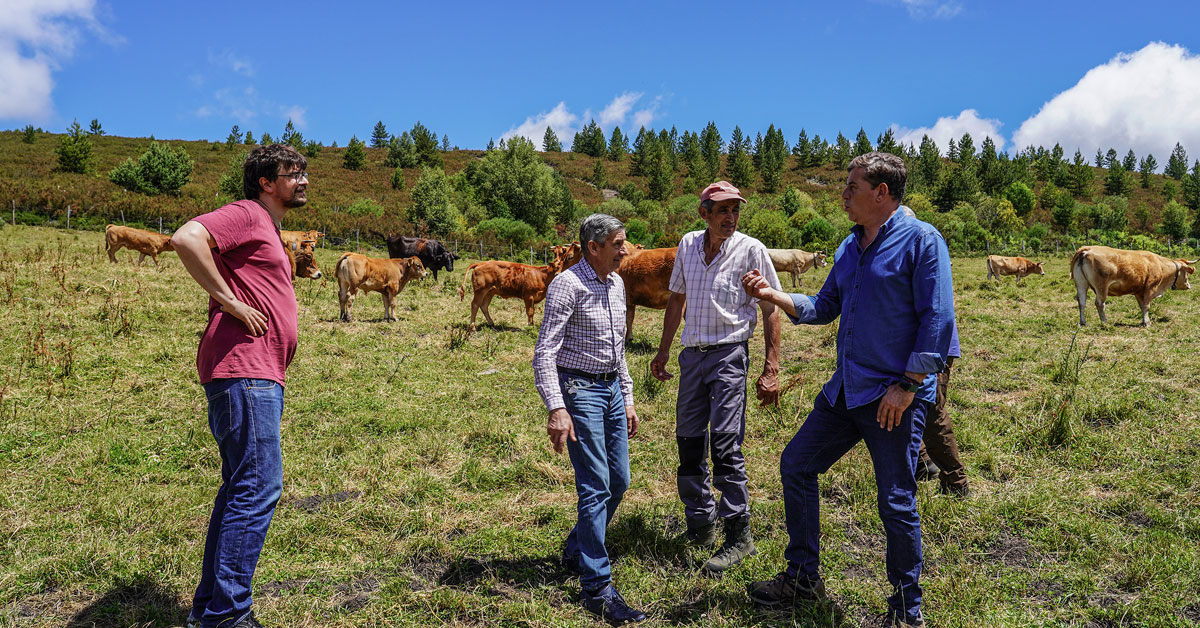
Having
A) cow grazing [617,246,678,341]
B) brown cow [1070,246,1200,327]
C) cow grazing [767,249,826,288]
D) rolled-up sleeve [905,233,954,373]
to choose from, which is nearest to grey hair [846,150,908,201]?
rolled-up sleeve [905,233,954,373]

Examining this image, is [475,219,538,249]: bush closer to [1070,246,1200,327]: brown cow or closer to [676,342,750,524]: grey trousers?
[1070,246,1200,327]: brown cow

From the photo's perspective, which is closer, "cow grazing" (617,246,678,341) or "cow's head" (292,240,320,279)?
"cow grazing" (617,246,678,341)

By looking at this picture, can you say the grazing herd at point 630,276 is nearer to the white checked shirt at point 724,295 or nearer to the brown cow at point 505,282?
the brown cow at point 505,282

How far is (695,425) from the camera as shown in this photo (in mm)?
4031

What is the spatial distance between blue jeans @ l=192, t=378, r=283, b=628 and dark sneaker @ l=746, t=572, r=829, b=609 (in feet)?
8.33

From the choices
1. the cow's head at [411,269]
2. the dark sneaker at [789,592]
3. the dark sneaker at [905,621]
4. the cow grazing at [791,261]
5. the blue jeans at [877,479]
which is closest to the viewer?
the blue jeans at [877,479]

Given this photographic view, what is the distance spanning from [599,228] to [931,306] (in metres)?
1.71

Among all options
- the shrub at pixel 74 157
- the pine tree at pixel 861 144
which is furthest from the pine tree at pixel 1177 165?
the shrub at pixel 74 157

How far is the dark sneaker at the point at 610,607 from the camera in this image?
11.0ft

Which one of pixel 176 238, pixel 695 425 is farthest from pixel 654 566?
pixel 176 238

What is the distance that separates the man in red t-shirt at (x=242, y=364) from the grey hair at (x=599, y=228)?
1.55 metres

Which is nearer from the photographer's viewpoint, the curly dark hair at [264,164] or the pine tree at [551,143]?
the curly dark hair at [264,164]

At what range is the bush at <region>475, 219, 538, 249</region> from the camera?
43.0 metres

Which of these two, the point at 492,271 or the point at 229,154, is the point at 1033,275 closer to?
the point at 492,271
